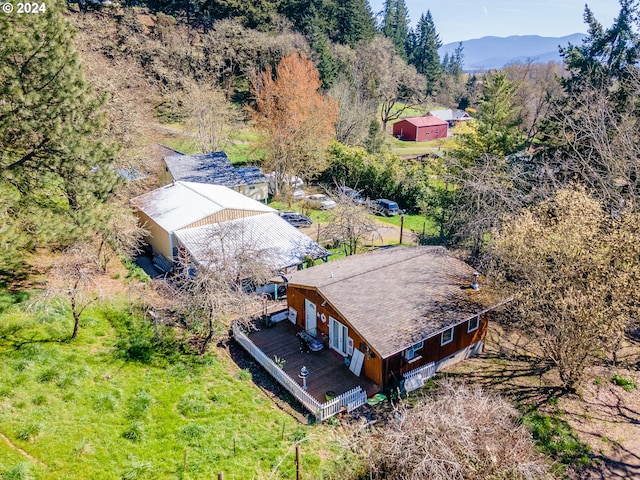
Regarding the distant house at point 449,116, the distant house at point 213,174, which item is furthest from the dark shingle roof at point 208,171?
the distant house at point 449,116

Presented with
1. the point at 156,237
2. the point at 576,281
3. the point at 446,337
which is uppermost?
the point at 576,281

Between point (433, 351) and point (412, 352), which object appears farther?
point (433, 351)

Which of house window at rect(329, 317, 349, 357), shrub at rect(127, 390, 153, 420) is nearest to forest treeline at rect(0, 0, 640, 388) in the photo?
shrub at rect(127, 390, 153, 420)

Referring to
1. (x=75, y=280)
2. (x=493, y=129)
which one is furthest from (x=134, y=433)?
(x=493, y=129)

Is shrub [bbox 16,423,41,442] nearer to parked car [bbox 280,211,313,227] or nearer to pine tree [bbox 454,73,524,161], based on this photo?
parked car [bbox 280,211,313,227]

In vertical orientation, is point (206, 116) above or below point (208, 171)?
above

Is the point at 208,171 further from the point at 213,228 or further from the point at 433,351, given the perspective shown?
the point at 433,351
